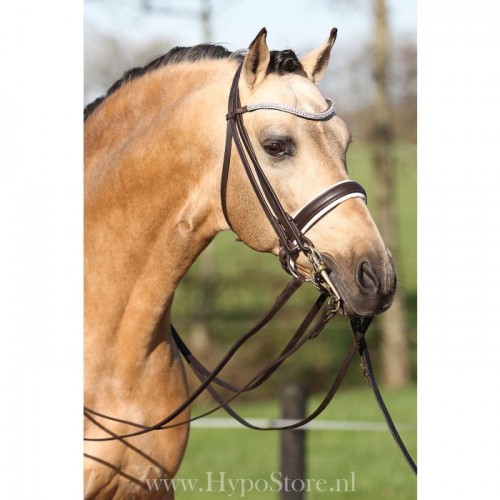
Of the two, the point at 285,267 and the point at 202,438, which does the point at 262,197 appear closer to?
the point at 285,267

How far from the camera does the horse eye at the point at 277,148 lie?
271 centimetres

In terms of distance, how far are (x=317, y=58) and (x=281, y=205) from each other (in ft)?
1.94

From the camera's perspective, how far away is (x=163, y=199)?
3041 mm

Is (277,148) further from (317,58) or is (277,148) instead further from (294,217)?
(317,58)

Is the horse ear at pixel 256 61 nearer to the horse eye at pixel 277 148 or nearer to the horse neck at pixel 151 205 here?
the horse neck at pixel 151 205

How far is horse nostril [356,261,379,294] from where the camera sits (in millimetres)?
2541

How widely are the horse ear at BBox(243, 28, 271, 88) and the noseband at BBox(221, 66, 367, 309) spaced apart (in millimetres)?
68

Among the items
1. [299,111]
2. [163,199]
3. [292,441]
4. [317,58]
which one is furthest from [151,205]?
[292,441]

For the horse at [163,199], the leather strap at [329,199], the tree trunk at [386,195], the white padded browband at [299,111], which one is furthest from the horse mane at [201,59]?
the tree trunk at [386,195]

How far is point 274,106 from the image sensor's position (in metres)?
2.74

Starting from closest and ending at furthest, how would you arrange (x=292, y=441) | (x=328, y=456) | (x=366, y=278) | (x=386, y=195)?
(x=366, y=278) < (x=292, y=441) < (x=328, y=456) < (x=386, y=195)

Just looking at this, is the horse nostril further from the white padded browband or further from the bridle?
the white padded browband

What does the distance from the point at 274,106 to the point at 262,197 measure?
0.99 ft
